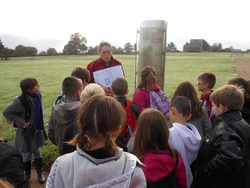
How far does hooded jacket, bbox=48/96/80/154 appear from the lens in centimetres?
280

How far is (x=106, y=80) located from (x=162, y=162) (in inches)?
98.4

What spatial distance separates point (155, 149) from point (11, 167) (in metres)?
1.22

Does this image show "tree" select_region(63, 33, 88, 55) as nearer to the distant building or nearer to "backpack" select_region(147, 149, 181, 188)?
the distant building

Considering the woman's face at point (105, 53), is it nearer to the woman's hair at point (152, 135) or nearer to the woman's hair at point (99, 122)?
the woman's hair at point (152, 135)

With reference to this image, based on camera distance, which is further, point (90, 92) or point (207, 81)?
point (207, 81)

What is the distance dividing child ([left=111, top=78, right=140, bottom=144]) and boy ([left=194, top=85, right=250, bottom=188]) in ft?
3.20

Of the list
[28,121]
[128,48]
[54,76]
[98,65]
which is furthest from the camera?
[128,48]

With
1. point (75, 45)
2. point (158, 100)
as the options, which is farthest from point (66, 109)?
point (75, 45)

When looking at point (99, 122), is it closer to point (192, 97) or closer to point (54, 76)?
point (192, 97)

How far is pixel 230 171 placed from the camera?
244 centimetres

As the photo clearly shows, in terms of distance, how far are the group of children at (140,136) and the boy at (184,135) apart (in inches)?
0.4

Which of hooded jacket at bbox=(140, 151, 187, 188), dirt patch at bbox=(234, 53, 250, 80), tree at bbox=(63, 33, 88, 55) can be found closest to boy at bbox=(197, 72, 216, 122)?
hooded jacket at bbox=(140, 151, 187, 188)

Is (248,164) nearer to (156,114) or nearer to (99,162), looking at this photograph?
(156,114)

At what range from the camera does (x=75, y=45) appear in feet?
285
